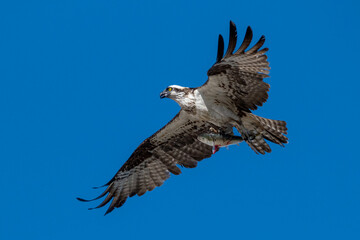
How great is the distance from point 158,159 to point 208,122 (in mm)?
1924

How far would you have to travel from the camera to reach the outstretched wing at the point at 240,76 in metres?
11.5

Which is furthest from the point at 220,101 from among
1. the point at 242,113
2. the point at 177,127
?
the point at 177,127

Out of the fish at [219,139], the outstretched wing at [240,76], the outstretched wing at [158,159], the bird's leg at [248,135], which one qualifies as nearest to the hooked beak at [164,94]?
the outstretched wing at [240,76]

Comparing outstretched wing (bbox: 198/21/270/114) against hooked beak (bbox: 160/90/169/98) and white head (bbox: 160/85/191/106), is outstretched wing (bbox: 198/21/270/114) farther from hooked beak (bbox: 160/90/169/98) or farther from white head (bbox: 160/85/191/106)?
hooked beak (bbox: 160/90/169/98)

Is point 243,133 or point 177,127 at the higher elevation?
point 177,127

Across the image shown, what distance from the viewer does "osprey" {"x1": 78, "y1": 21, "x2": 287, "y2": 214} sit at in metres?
11.7

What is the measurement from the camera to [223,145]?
12.2m

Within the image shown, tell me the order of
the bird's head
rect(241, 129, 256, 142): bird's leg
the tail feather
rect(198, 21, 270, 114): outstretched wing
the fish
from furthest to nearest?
rect(241, 129, 256, 142): bird's leg → the tail feather → the bird's head → the fish → rect(198, 21, 270, 114): outstretched wing

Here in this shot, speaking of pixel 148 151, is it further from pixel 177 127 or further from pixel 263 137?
pixel 263 137

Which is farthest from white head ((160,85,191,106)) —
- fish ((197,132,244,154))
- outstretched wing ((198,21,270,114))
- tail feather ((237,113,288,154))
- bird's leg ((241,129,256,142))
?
bird's leg ((241,129,256,142))

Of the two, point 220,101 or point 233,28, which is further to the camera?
point 220,101

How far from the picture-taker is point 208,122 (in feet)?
43.2

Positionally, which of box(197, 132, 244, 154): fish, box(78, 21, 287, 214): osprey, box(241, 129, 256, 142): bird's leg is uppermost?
box(78, 21, 287, 214): osprey

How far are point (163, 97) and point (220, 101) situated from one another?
1180mm
